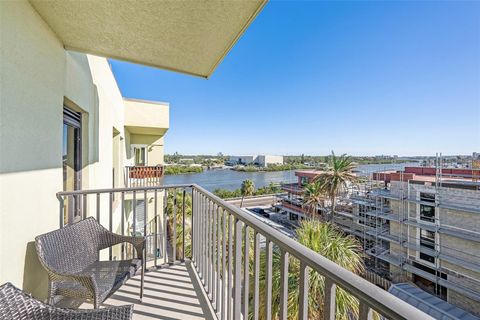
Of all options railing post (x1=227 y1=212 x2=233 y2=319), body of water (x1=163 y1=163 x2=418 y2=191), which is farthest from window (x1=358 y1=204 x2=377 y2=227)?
railing post (x1=227 y1=212 x2=233 y2=319)

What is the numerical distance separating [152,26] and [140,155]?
10.0 metres

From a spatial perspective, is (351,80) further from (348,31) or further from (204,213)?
(204,213)

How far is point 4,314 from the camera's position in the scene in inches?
41.1

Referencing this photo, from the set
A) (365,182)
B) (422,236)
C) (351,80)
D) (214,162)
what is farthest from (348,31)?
(214,162)

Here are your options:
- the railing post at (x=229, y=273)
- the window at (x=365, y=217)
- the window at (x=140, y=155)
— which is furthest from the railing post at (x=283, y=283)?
the window at (x=365, y=217)

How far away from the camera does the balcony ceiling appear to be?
1553 millimetres

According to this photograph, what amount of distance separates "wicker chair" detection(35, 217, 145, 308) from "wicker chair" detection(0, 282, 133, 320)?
292mm

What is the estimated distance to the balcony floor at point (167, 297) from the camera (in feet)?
5.99

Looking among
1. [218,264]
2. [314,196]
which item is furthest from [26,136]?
[314,196]

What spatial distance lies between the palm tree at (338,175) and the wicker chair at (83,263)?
49.5 feet

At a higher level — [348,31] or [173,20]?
[348,31]

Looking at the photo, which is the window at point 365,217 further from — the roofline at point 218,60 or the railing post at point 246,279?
the railing post at point 246,279

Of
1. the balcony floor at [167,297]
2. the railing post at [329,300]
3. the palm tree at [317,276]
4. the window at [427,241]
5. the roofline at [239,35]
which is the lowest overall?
the window at [427,241]

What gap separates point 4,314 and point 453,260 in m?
15.8
